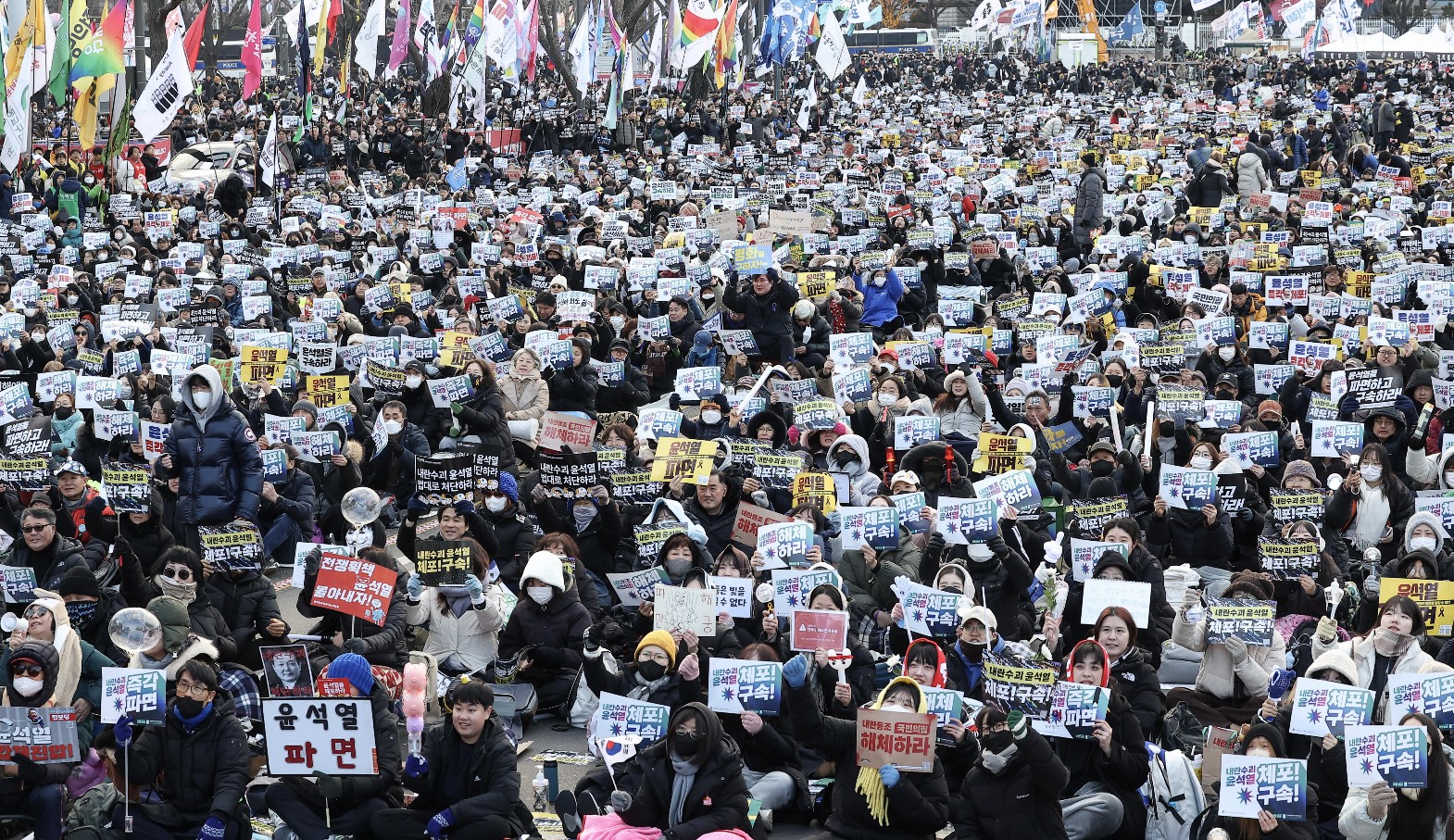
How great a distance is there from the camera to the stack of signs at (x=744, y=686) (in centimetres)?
763

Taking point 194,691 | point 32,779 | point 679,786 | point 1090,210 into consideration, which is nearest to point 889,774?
point 679,786

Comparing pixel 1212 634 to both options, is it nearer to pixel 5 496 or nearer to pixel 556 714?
pixel 556 714

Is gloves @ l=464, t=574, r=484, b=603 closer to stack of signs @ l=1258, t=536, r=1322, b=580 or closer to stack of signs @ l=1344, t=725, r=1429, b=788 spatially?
stack of signs @ l=1258, t=536, r=1322, b=580

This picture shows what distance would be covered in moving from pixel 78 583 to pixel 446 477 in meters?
2.39

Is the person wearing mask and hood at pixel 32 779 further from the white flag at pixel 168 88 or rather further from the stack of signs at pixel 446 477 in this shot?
the white flag at pixel 168 88

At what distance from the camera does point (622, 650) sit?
9.53 m

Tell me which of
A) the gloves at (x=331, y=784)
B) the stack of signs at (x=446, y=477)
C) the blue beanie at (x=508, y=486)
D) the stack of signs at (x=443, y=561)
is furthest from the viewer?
the blue beanie at (x=508, y=486)

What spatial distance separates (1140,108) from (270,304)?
1199 inches

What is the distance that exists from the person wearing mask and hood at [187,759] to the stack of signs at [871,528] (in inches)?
145

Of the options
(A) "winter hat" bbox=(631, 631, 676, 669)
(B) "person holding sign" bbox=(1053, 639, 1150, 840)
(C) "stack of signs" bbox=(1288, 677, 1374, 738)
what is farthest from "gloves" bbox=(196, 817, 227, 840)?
(C) "stack of signs" bbox=(1288, 677, 1374, 738)

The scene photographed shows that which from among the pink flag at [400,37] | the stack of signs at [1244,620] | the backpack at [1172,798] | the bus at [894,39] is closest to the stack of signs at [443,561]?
the backpack at [1172,798]

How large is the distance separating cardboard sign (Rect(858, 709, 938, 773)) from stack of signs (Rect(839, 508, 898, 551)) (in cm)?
267

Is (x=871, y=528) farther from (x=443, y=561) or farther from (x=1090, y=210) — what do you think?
(x=1090, y=210)

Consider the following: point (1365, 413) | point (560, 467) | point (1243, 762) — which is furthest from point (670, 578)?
point (1365, 413)
